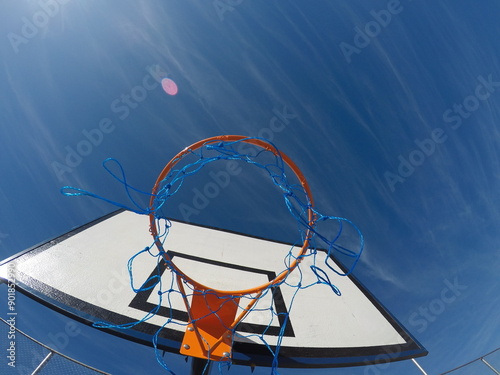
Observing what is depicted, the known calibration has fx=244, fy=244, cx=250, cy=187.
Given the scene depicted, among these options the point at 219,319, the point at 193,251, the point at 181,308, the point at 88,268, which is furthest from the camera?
the point at 193,251

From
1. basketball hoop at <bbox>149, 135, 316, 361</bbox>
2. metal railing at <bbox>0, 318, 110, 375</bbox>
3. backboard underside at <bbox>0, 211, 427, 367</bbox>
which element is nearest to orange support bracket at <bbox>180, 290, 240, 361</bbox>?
basketball hoop at <bbox>149, 135, 316, 361</bbox>

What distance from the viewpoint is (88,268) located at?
2.81m

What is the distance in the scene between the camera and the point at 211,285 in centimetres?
288

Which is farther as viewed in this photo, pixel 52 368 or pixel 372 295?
pixel 372 295

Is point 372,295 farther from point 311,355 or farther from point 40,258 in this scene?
point 40,258

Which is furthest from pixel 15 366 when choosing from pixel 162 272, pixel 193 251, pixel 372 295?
pixel 372 295

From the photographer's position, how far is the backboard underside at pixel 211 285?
2293mm

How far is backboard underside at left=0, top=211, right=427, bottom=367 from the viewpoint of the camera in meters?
2.29

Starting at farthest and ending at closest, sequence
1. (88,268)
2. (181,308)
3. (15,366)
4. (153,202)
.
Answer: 1. (88,268)
2. (181,308)
3. (15,366)
4. (153,202)

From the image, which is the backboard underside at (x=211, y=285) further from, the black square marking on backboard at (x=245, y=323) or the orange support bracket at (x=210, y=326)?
the orange support bracket at (x=210, y=326)

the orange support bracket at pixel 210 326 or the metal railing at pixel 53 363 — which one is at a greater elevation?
the metal railing at pixel 53 363

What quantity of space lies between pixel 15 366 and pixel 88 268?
0.98m

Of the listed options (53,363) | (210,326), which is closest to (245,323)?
(210,326)

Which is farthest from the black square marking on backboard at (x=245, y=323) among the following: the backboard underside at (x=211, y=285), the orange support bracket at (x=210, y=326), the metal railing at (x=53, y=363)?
the metal railing at (x=53, y=363)
